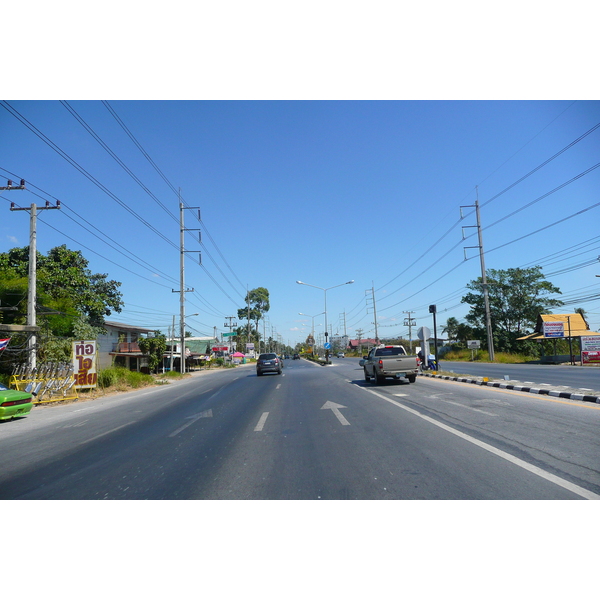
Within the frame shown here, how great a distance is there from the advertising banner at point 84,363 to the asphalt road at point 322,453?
26.5 feet

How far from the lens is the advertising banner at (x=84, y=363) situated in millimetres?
20375

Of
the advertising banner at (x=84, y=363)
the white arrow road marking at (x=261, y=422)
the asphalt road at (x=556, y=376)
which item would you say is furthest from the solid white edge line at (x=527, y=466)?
the advertising banner at (x=84, y=363)

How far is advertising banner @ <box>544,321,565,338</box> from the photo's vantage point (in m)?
40.6

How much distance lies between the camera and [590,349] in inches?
1299

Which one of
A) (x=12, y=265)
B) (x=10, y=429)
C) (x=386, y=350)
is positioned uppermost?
(x=12, y=265)

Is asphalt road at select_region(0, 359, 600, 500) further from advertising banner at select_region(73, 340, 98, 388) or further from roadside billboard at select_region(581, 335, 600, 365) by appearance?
roadside billboard at select_region(581, 335, 600, 365)

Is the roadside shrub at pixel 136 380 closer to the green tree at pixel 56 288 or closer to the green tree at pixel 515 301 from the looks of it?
the green tree at pixel 56 288

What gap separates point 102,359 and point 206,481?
135 feet

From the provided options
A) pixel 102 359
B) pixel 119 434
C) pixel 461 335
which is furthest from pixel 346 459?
pixel 461 335

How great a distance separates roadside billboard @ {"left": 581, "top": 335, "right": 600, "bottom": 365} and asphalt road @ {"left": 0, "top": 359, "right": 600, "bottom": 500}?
2561cm

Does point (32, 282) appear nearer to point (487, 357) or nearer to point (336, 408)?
point (336, 408)

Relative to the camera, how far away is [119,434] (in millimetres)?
→ 10008

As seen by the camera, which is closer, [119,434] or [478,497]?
[478,497]

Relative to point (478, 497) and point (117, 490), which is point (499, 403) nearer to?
point (478, 497)
